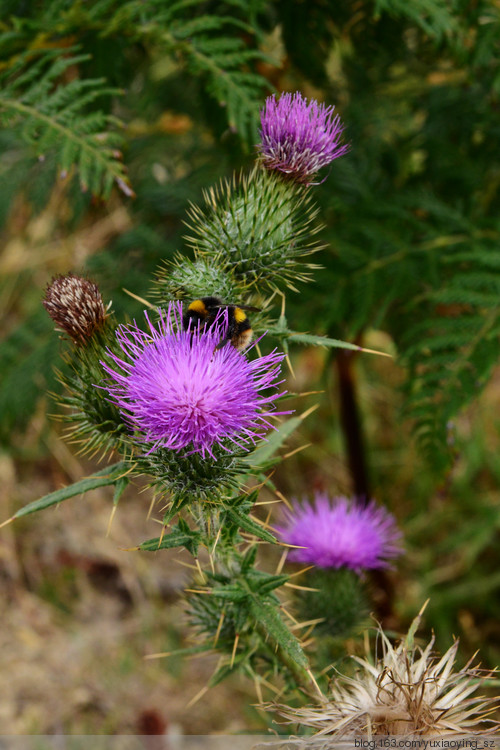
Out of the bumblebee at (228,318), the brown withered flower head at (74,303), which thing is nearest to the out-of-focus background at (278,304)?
the brown withered flower head at (74,303)

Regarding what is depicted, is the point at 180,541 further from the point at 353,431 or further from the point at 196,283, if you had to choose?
the point at 353,431

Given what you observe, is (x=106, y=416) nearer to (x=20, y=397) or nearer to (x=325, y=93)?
(x=20, y=397)

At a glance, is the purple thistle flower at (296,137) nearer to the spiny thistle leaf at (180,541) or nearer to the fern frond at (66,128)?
the fern frond at (66,128)

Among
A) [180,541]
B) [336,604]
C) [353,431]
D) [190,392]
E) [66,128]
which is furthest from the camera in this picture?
[353,431]

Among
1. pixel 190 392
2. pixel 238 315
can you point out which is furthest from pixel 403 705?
pixel 238 315

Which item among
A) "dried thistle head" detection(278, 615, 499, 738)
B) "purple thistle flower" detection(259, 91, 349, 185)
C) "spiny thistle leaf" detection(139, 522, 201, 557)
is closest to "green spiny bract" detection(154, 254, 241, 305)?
"purple thistle flower" detection(259, 91, 349, 185)

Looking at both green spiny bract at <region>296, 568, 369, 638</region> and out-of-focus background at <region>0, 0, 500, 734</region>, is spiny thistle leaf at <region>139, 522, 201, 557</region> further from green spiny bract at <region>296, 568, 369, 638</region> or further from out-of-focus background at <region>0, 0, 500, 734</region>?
green spiny bract at <region>296, 568, 369, 638</region>
